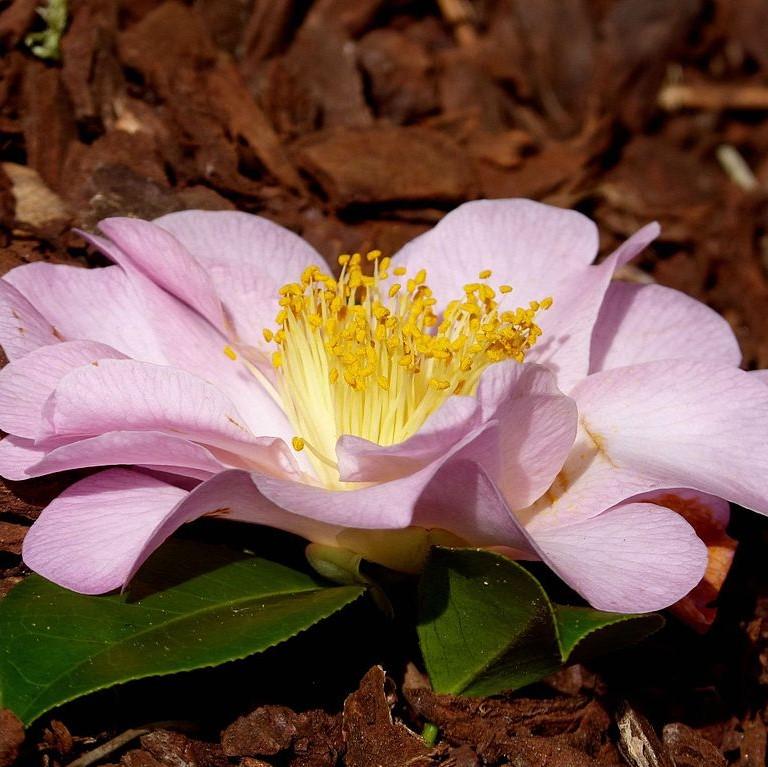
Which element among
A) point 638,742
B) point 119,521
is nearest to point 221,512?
point 119,521

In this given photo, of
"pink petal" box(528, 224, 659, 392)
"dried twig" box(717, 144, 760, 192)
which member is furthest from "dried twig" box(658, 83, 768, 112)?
"pink petal" box(528, 224, 659, 392)

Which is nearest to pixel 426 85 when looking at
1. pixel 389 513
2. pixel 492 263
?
pixel 492 263

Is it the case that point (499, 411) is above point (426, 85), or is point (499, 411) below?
above

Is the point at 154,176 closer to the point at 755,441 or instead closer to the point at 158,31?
the point at 158,31

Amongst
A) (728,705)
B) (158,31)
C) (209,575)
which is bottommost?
(728,705)

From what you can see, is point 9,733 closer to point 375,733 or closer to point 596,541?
point 375,733

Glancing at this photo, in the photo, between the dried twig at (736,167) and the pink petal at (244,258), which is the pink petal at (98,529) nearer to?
the pink petal at (244,258)

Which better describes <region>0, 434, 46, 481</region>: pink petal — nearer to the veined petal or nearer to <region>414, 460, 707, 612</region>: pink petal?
<region>414, 460, 707, 612</region>: pink petal
